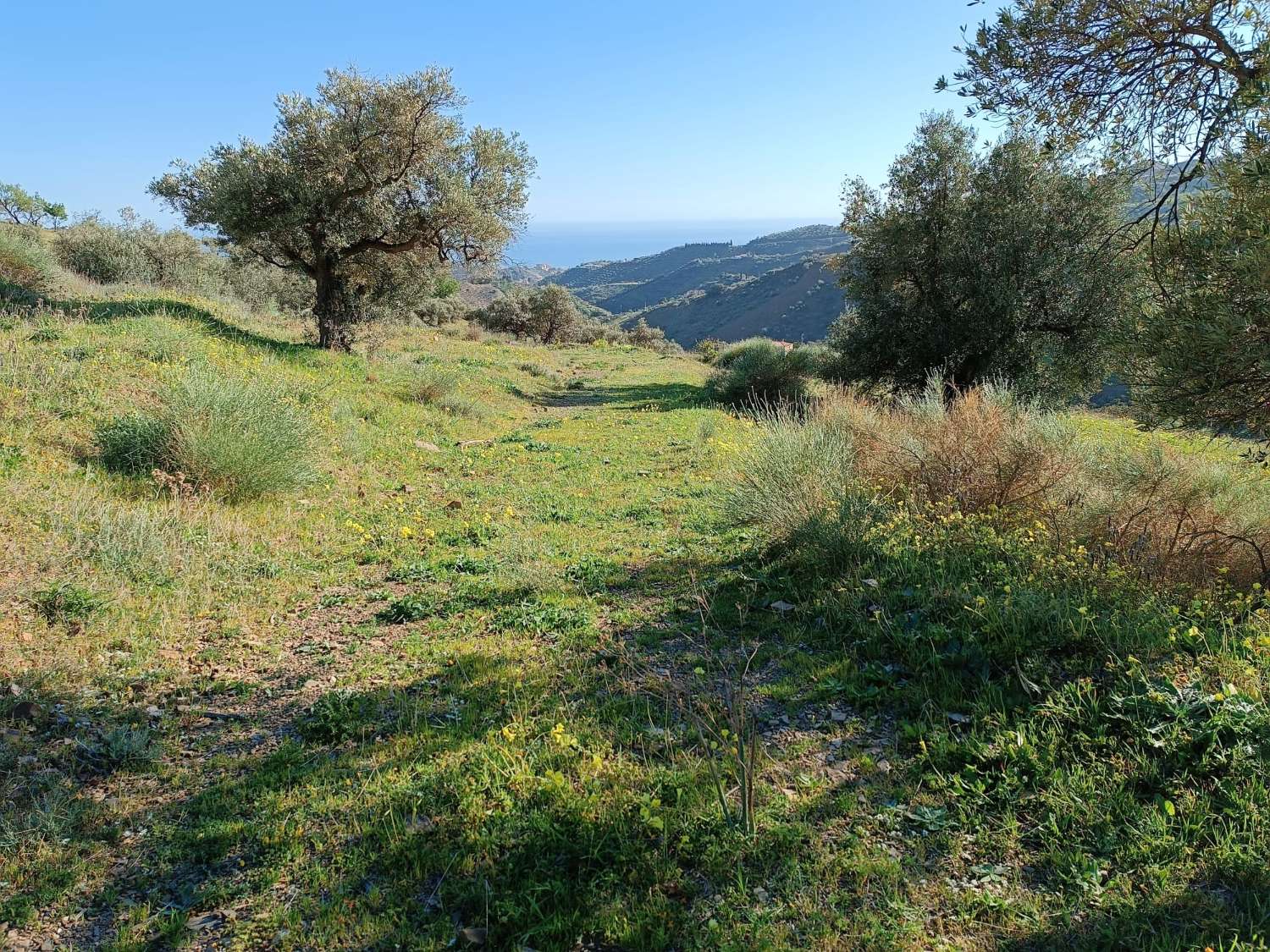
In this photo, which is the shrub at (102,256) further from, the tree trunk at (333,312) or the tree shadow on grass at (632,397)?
the tree shadow on grass at (632,397)

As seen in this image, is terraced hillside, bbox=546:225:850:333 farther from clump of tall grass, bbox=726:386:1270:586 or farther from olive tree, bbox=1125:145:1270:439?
olive tree, bbox=1125:145:1270:439

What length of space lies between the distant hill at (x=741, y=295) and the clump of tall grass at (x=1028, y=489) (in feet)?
181

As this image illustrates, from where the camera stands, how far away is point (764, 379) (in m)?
22.3

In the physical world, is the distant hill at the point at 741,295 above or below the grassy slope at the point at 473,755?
above

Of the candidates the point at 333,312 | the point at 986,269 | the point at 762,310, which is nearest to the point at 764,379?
the point at 986,269

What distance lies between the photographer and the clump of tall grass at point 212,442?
7145 mm

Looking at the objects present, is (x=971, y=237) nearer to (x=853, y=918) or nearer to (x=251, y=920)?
(x=853, y=918)

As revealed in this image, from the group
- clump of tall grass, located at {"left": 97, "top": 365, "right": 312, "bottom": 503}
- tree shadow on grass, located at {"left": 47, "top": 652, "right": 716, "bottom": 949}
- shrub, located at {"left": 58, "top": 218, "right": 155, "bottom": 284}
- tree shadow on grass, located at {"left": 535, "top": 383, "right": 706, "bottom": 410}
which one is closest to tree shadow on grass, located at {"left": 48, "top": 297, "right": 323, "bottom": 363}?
clump of tall grass, located at {"left": 97, "top": 365, "right": 312, "bottom": 503}

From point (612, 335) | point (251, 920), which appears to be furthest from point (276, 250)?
point (612, 335)

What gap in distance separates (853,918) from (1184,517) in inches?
218

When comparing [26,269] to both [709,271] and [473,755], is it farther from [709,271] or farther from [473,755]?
[709,271]

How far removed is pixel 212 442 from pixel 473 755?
5.83 metres

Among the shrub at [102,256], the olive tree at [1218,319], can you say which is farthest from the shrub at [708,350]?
the olive tree at [1218,319]

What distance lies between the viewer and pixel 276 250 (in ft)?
52.8
